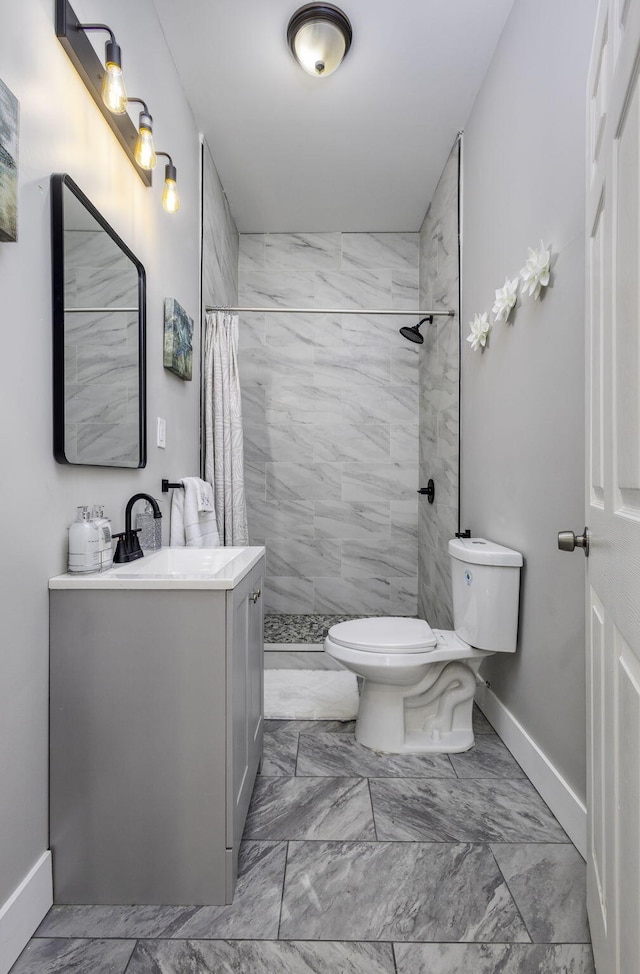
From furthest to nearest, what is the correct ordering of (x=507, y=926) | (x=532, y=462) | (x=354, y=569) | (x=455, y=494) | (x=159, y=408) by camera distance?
(x=354, y=569)
(x=455, y=494)
(x=159, y=408)
(x=532, y=462)
(x=507, y=926)

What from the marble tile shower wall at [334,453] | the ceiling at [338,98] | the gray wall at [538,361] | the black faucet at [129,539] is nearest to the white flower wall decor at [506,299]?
the gray wall at [538,361]

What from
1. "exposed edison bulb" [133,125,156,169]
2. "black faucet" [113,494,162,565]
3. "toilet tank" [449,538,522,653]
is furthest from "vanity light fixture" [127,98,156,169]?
"toilet tank" [449,538,522,653]

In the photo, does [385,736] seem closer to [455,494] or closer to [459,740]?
[459,740]

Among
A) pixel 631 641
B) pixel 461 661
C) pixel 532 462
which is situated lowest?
pixel 461 661

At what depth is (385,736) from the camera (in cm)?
196

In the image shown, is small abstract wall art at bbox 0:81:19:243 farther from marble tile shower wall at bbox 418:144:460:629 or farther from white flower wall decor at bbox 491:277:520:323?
marble tile shower wall at bbox 418:144:460:629

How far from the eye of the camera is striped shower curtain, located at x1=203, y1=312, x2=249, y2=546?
276cm

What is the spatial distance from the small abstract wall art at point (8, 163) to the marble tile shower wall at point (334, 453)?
2.66m

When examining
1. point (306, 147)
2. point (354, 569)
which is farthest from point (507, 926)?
point (306, 147)

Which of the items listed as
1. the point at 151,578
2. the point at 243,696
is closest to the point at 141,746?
the point at 243,696

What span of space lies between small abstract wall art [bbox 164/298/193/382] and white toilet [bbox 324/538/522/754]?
1.24 metres

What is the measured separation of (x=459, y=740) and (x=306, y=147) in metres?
2.87

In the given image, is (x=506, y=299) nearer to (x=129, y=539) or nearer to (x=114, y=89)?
(x=114, y=89)

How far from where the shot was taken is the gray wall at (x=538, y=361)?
1475mm
